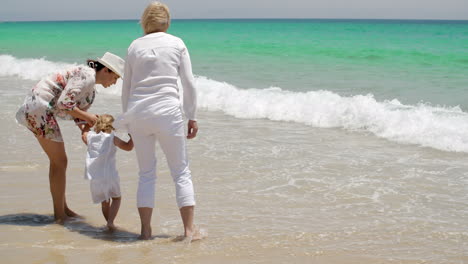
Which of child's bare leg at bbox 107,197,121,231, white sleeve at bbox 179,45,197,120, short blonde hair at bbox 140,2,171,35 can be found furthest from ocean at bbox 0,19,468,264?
short blonde hair at bbox 140,2,171,35

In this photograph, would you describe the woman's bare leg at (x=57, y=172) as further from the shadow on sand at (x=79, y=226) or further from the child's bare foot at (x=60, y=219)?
the shadow on sand at (x=79, y=226)

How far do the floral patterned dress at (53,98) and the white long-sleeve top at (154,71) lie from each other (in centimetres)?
44

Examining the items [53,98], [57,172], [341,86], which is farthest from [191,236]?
[341,86]

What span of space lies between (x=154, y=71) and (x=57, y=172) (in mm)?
1323

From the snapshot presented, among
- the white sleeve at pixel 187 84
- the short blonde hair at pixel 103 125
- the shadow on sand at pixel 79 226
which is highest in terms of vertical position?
the white sleeve at pixel 187 84

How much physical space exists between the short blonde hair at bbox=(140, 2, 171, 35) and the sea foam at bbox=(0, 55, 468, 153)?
4860 mm

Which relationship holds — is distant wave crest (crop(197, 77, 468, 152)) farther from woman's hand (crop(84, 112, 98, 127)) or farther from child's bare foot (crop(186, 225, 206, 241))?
woman's hand (crop(84, 112, 98, 127))

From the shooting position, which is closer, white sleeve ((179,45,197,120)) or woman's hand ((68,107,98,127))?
white sleeve ((179,45,197,120))

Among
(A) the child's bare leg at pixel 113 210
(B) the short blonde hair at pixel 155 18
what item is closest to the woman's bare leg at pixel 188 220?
(A) the child's bare leg at pixel 113 210

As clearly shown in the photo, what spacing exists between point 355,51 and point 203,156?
2119cm

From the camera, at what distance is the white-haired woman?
3770mm

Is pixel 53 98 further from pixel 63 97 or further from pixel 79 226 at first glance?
pixel 79 226

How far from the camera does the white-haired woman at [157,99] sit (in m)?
3.77

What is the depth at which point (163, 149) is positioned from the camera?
12.9 feet
